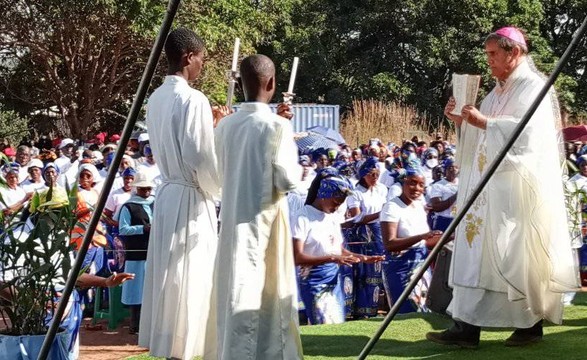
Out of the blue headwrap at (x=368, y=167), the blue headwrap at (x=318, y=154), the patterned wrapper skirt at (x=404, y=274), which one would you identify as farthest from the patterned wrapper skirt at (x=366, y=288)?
the blue headwrap at (x=318, y=154)

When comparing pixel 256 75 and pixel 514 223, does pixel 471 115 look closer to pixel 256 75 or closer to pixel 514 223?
pixel 514 223

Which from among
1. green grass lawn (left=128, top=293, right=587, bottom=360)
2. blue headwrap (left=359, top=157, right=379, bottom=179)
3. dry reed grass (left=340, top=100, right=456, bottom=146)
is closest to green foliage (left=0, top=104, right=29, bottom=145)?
dry reed grass (left=340, top=100, right=456, bottom=146)

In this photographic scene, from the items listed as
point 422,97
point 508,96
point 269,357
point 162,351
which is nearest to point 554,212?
point 508,96

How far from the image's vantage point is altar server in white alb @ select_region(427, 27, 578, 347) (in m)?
6.23

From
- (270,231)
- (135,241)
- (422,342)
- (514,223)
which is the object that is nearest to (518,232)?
(514,223)

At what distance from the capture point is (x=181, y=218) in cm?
565

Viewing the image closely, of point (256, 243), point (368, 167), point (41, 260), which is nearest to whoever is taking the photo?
point (41, 260)

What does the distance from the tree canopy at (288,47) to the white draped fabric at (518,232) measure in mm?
17465

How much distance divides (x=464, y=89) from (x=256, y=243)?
1767 mm

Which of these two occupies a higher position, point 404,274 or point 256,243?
point 256,243

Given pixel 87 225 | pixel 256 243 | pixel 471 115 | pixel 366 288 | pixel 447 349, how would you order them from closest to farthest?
pixel 87 225 < pixel 256 243 < pixel 471 115 < pixel 447 349 < pixel 366 288

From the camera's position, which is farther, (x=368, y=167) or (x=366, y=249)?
(x=368, y=167)

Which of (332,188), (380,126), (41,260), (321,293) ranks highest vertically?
(380,126)

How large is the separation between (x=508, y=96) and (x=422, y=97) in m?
33.7
